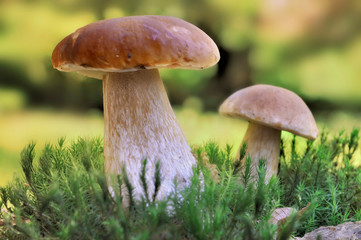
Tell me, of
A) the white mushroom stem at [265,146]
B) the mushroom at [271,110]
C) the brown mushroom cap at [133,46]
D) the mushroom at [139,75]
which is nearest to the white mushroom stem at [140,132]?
the mushroom at [139,75]

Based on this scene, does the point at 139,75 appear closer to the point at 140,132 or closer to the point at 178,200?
the point at 140,132

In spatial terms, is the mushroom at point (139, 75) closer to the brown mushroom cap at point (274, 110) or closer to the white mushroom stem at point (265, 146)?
the brown mushroom cap at point (274, 110)

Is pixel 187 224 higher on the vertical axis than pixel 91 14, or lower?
lower

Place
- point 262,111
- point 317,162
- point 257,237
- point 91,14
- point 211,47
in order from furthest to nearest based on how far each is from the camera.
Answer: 1. point 91,14
2. point 317,162
3. point 262,111
4. point 211,47
5. point 257,237

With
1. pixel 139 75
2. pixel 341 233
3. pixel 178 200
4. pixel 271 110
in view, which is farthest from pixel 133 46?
pixel 341 233

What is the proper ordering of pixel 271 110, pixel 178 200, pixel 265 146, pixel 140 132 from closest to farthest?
pixel 178 200
pixel 140 132
pixel 271 110
pixel 265 146

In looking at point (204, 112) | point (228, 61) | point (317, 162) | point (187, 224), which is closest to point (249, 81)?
point (228, 61)

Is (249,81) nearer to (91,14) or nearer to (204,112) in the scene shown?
(204,112)

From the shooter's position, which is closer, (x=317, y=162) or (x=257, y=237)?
(x=257, y=237)
